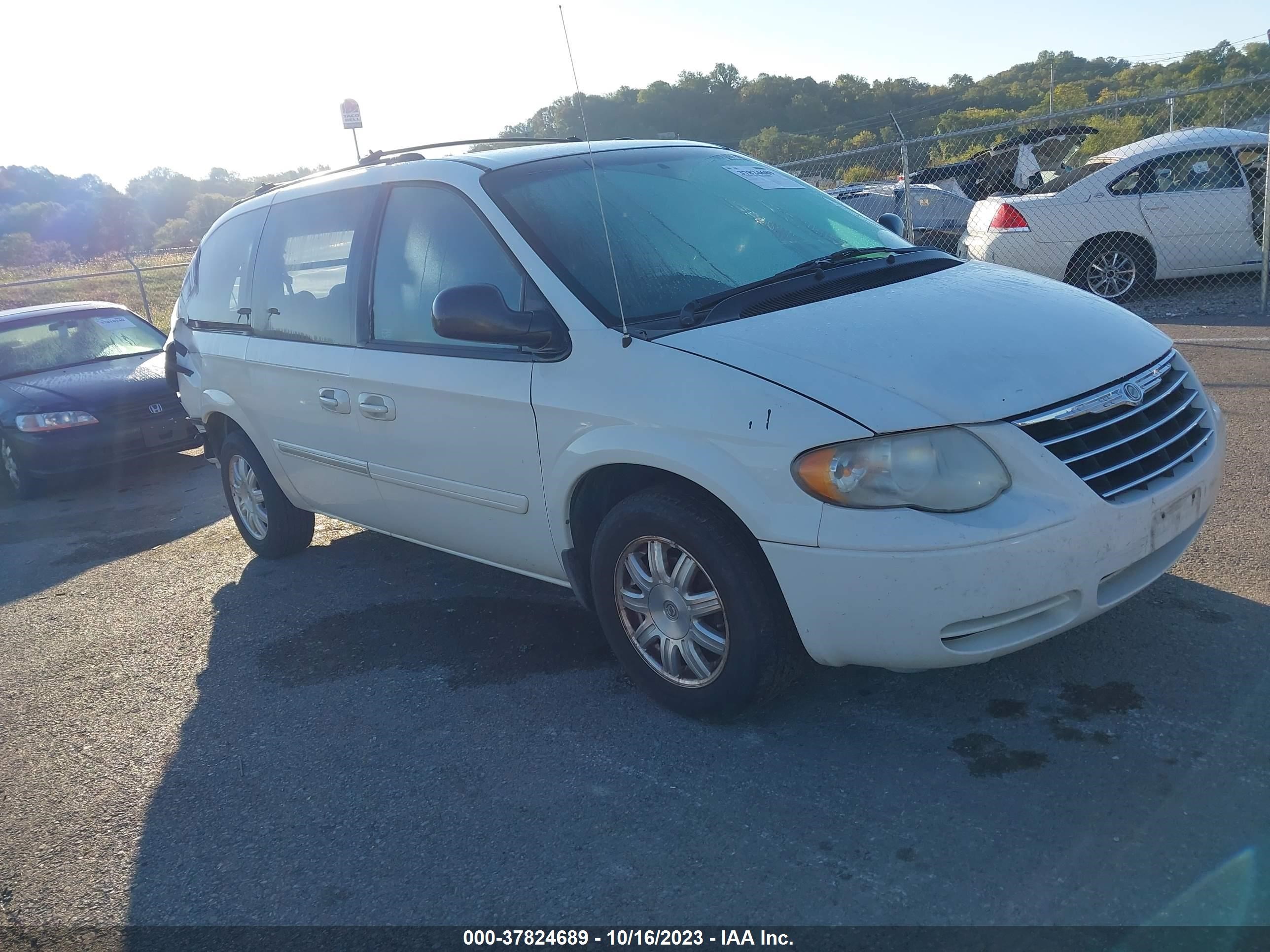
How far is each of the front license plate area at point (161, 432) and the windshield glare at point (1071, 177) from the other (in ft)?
26.8

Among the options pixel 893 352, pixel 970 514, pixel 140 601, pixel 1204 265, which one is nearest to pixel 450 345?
pixel 893 352

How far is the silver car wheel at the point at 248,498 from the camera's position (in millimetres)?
5715

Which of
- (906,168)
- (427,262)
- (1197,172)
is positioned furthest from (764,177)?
(1197,172)

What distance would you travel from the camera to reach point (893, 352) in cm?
300

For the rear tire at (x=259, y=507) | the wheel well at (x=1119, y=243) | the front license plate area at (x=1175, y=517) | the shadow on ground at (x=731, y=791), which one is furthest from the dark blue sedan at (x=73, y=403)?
the wheel well at (x=1119, y=243)

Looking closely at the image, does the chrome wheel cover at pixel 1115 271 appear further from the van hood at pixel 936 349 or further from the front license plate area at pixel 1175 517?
the front license plate area at pixel 1175 517

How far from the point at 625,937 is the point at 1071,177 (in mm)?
10178

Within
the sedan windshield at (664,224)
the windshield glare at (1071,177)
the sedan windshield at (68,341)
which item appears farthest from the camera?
the windshield glare at (1071,177)

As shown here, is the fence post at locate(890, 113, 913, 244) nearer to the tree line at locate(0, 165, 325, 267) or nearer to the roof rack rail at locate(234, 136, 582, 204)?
the roof rack rail at locate(234, 136, 582, 204)

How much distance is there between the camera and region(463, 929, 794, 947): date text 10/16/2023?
243 centimetres

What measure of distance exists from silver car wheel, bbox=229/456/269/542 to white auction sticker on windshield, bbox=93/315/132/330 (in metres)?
4.78

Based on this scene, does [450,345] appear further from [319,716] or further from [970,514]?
[970,514]

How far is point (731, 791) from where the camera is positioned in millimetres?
3012

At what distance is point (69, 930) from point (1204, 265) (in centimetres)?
1026
